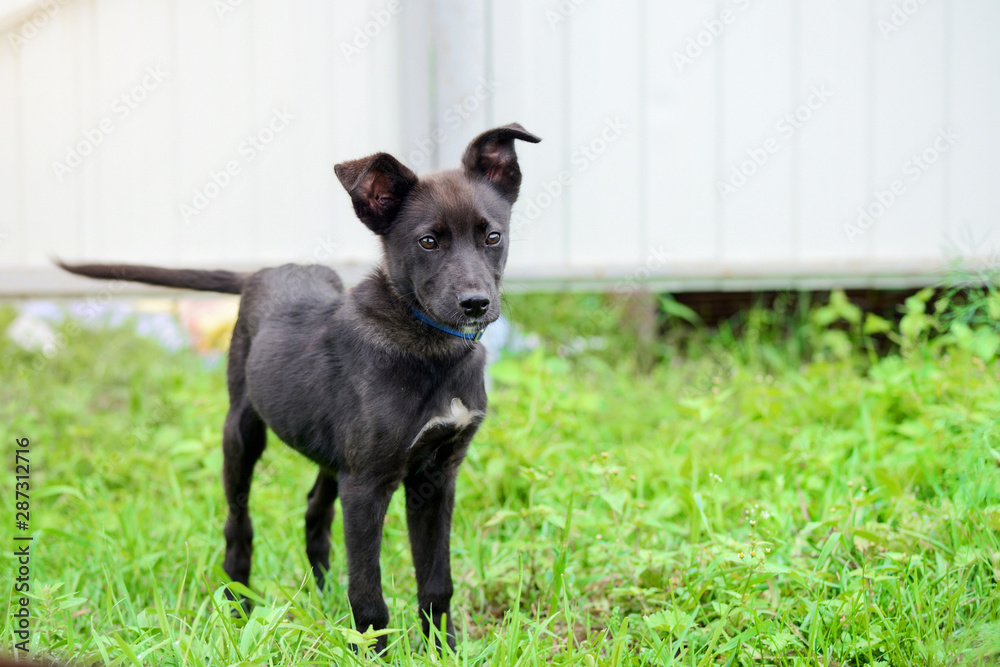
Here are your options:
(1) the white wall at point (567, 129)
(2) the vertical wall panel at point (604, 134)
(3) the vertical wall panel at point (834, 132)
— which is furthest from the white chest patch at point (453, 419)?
(3) the vertical wall panel at point (834, 132)

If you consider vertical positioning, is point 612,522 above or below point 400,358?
below

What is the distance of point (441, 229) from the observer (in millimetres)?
2594

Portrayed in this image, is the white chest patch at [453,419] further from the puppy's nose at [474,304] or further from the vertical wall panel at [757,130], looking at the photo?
the vertical wall panel at [757,130]

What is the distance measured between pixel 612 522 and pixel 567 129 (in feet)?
8.94

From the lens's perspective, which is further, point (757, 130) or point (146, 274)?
point (757, 130)

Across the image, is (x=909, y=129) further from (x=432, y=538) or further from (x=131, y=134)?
(x=131, y=134)

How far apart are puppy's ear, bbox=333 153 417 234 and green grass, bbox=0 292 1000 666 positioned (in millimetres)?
1115

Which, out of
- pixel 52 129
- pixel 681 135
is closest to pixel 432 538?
pixel 681 135

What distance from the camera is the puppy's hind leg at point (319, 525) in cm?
314

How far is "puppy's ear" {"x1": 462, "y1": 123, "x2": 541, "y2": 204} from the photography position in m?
2.82

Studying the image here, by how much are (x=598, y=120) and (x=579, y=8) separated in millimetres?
657

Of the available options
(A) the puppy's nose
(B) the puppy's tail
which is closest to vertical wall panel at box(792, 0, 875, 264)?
(A) the puppy's nose

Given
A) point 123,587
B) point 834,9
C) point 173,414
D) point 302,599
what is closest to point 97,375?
point 173,414

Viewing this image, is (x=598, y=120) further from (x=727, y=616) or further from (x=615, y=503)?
(x=727, y=616)
